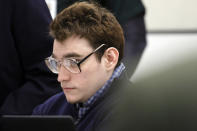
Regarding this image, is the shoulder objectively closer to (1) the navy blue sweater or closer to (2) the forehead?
(1) the navy blue sweater

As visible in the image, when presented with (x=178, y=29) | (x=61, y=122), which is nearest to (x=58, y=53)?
(x=61, y=122)

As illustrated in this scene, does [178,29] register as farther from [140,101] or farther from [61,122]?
[140,101]

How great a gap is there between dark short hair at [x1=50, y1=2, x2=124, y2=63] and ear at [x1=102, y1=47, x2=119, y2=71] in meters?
0.02

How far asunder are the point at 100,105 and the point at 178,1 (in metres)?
2.00

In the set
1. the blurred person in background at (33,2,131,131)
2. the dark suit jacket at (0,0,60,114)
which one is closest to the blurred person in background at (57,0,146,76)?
the dark suit jacket at (0,0,60,114)

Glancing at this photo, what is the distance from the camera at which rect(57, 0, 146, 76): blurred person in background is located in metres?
2.28

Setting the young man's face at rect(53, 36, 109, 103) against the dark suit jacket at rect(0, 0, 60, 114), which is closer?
the young man's face at rect(53, 36, 109, 103)

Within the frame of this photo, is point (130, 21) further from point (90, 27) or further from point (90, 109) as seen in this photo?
point (90, 109)

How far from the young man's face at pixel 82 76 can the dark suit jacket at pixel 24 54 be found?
26 centimetres

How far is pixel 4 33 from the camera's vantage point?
175 centimetres

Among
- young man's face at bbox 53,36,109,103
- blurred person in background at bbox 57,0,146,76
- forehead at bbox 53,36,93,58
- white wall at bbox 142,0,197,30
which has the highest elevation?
forehead at bbox 53,36,93,58

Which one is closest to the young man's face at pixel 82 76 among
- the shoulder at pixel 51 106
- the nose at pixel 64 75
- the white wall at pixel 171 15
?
the nose at pixel 64 75

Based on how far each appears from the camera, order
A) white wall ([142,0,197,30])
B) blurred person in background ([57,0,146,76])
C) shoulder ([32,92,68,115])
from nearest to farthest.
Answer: shoulder ([32,92,68,115]) < blurred person in background ([57,0,146,76]) < white wall ([142,0,197,30])

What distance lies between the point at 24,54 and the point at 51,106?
27 cm
